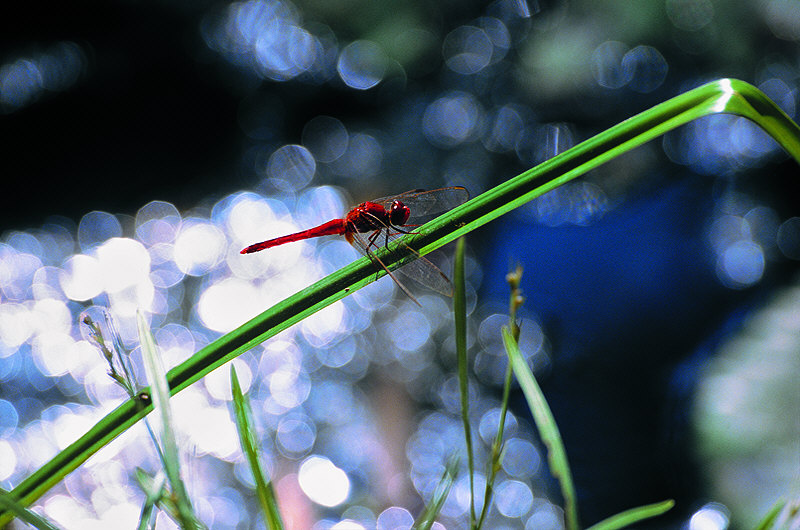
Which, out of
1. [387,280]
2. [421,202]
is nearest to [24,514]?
[421,202]

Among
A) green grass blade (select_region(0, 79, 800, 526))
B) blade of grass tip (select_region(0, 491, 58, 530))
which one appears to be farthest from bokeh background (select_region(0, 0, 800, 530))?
blade of grass tip (select_region(0, 491, 58, 530))

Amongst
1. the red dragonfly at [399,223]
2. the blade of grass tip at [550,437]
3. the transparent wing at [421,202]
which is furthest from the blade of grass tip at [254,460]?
the transparent wing at [421,202]

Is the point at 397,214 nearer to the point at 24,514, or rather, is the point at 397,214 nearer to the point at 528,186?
the point at 528,186

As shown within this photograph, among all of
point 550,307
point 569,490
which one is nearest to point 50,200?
point 550,307

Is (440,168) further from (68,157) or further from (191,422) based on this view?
(68,157)

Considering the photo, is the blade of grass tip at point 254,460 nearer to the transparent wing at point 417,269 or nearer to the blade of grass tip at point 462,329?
the blade of grass tip at point 462,329

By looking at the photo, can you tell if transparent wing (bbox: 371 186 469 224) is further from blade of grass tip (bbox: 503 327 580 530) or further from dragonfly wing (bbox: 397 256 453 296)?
blade of grass tip (bbox: 503 327 580 530)
